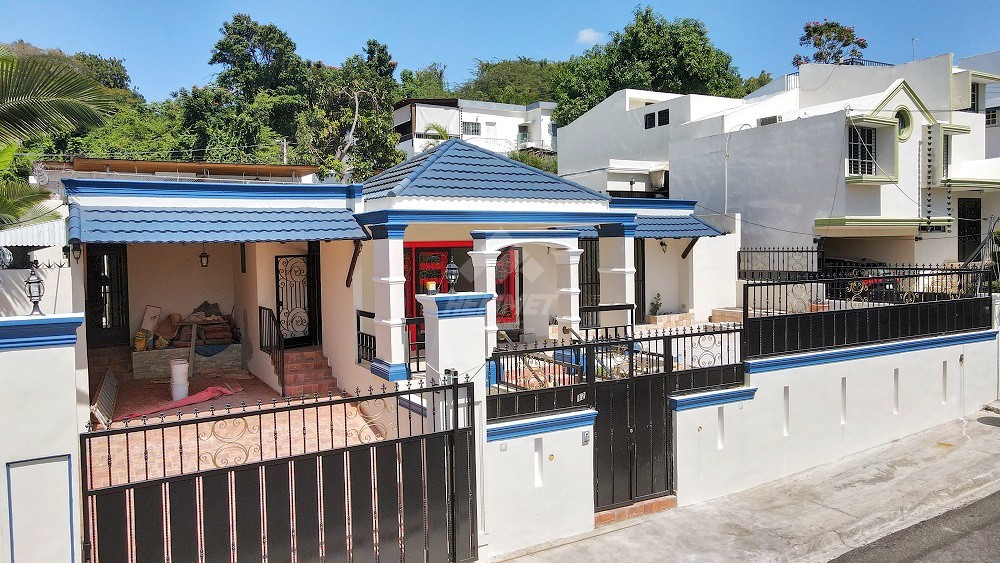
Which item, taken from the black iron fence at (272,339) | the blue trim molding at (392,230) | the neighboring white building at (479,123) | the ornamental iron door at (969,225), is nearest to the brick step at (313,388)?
the black iron fence at (272,339)

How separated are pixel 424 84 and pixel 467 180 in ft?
142

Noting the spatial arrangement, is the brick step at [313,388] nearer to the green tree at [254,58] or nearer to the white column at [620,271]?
the white column at [620,271]

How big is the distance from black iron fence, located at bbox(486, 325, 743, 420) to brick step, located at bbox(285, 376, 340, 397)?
3.53 metres

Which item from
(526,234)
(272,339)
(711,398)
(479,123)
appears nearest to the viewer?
(711,398)

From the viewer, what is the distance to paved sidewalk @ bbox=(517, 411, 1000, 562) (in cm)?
768

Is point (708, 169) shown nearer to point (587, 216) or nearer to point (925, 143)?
point (925, 143)

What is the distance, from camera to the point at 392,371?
1005 centimetres

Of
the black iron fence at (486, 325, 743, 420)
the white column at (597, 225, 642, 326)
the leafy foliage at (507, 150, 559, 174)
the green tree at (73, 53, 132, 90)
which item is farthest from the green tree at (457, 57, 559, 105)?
the black iron fence at (486, 325, 743, 420)

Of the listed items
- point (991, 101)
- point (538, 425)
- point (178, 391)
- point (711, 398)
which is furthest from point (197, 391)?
point (991, 101)

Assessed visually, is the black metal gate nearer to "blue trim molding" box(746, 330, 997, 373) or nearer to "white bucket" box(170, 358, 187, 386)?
"blue trim molding" box(746, 330, 997, 373)

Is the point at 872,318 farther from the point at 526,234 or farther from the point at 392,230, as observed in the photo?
the point at 392,230

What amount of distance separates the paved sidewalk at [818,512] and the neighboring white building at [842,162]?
9244 mm

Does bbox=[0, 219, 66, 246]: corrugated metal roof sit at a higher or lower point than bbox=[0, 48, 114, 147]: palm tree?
lower

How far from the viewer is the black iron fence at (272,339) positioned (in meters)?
11.8
